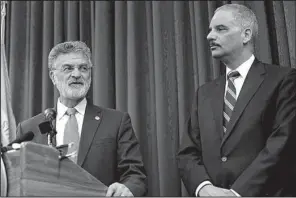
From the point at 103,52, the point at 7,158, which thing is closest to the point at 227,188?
the point at 7,158

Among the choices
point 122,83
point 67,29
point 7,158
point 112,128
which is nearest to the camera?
point 7,158

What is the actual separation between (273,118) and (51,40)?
2070 millimetres

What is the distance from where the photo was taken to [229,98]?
255 centimetres

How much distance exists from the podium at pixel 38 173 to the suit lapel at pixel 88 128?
0.81 meters

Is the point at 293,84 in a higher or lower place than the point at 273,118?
higher

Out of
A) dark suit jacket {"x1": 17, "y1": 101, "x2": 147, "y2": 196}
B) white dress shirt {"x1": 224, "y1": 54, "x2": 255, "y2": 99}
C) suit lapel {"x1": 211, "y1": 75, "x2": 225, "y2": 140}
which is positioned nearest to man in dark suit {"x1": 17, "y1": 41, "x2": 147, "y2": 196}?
dark suit jacket {"x1": 17, "y1": 101, "x2": 147, "y2": 196}

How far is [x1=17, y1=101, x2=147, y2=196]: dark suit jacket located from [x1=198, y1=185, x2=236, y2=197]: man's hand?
0.36 meters

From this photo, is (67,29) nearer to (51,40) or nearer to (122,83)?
(51,40)

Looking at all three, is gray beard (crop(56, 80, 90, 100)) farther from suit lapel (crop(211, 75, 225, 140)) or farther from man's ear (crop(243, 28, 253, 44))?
man's ear (crop(243, 28, 253, 44))

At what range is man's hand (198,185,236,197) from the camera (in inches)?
86.7

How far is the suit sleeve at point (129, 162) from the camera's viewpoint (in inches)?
95.9

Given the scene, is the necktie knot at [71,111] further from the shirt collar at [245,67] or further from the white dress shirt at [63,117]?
the shirt collar at [245,67]

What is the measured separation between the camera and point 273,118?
7.95ft

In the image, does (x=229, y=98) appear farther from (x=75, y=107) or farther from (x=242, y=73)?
(x=75, y=107)
